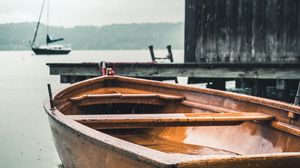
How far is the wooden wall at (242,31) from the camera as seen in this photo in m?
13.2

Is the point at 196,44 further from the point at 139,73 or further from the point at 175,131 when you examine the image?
the point at 175,131

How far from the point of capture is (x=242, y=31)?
46.2 ft

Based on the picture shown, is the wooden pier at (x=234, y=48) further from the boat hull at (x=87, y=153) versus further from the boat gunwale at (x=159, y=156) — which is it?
the boat gunwale at (x=159, y=156)

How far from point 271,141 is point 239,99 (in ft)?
3.63

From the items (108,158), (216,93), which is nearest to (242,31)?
(216,93)

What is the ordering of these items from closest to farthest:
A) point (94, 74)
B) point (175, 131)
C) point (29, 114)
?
point (175, 131)
point (94, 74)
point (29, 114)

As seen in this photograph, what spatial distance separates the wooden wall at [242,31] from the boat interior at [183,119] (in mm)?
5955

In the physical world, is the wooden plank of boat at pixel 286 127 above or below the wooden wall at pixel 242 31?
below

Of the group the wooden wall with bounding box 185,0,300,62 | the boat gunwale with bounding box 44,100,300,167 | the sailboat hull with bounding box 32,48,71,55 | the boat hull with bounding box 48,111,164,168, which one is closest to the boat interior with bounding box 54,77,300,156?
the boat hull with bounding box 48,111,164,168

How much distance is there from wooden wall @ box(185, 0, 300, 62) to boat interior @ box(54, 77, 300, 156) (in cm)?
596

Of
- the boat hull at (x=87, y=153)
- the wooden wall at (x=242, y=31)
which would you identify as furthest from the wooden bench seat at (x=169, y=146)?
the wooden wall at (x=242, y=31)

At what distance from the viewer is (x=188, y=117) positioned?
18.8ft

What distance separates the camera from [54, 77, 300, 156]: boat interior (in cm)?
564

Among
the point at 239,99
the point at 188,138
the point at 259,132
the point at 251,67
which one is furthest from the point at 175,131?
the point at 251,67
